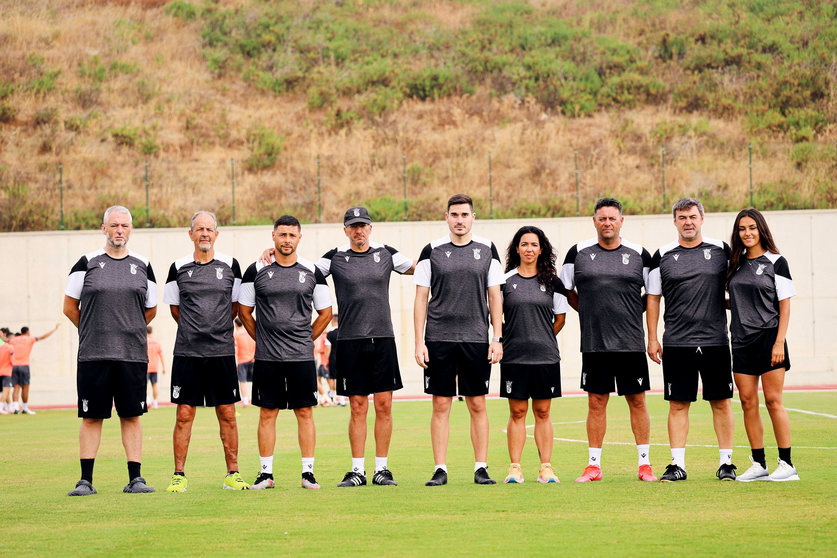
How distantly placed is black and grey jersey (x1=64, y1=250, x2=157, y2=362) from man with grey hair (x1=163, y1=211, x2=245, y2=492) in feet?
1.01

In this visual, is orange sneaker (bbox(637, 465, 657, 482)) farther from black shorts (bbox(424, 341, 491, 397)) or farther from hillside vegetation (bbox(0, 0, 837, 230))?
hillside vegetation (bbox(0, 0, 837, 230))

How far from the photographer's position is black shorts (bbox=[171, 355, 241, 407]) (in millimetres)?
9234

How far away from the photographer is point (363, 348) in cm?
929

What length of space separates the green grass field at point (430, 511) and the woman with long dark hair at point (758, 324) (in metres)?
0.41

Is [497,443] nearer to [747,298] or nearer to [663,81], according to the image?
[747,298]

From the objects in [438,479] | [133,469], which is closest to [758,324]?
[438,479]

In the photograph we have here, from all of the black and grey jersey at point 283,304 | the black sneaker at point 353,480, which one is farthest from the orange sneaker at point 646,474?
the black and grey jersey at point 283,304

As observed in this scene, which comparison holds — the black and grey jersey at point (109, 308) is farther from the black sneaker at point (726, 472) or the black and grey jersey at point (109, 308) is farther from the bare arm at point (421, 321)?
the black sneaker at point (726, 472)

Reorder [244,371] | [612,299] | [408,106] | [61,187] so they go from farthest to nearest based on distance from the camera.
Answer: [408,106]
[61,187]
[244,371]
[612,299]

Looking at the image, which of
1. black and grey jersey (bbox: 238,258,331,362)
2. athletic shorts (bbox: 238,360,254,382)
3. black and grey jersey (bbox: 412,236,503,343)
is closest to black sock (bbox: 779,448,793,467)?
A: black and grey jersey (bbox: 412,236,503,343)

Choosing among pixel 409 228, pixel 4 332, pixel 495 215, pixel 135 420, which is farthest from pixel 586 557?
pixel 495 215

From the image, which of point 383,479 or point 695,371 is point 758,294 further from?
point 383,479

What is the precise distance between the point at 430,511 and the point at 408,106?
35.1m

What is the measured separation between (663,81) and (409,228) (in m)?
16.9
